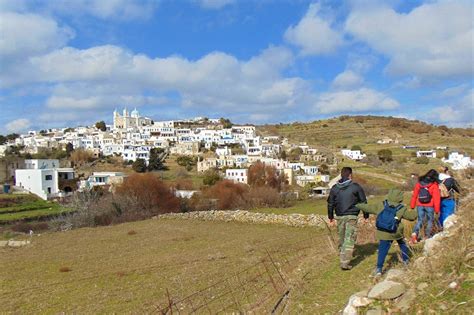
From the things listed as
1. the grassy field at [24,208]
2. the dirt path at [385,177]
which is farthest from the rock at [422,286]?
the dirt path at [385,177]

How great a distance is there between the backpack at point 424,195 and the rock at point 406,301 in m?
4.57

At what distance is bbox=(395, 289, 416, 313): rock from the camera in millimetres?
5043

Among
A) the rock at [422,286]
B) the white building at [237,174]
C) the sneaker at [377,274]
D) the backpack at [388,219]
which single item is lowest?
the white building at [237,174]

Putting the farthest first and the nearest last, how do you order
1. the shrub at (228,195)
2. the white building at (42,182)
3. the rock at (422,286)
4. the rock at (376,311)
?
the white building at (42,182), the shrub at (228,195), the rock at (422,286), the rock at (376,311)

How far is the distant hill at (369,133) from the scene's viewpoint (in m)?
119

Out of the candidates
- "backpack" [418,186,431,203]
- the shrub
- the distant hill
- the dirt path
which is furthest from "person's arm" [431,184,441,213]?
the distant hill

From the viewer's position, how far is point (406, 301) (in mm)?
5152

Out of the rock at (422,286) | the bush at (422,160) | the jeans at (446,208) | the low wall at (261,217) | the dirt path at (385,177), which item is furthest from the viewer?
the bush at (422,160)

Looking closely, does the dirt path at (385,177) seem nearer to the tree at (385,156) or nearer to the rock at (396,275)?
the tree at (385,156)

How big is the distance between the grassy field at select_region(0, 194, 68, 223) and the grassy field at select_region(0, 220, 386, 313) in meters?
28.9

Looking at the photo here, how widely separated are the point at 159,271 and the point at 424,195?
7541 mm

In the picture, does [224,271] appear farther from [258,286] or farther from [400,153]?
[400,153]

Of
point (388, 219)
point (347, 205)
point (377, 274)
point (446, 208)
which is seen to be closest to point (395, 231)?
point (388, 219)

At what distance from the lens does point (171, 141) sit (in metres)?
129
